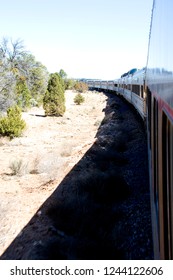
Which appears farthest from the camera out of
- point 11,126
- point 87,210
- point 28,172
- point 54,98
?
point 54,98

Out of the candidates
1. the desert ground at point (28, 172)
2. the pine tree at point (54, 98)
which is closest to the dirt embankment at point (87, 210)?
the desert ground at point (28, 172)

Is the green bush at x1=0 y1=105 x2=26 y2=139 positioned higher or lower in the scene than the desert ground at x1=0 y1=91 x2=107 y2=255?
higher

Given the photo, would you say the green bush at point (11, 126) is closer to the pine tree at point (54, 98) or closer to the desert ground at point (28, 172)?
the desert ground at point (28, 172)

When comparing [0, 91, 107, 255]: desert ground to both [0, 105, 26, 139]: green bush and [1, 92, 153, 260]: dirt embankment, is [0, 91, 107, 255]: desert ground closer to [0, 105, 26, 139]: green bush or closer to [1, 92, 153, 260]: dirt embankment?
[1, 92, 153, 260]: dirt embankment

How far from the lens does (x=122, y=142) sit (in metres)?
14.2

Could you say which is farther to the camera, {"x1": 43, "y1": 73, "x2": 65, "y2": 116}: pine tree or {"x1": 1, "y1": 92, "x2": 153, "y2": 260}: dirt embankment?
{"x1": 43, "y1": 73, "x2": 65, "y2": 116}: pine tree

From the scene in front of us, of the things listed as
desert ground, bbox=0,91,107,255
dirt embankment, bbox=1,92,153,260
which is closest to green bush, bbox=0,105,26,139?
desert ground, bbox=0,91,107,255

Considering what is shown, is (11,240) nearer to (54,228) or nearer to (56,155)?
(54,228)

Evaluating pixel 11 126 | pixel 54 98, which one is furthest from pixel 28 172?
pixel 54 98

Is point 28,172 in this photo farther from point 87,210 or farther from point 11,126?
point 11,126

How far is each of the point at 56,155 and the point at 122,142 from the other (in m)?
2.75

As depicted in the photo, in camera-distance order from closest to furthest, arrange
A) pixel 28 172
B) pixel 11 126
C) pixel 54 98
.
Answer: pixel 28 172
pixel 11 126
pixel 54 98

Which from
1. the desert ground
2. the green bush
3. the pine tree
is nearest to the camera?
the desert ground

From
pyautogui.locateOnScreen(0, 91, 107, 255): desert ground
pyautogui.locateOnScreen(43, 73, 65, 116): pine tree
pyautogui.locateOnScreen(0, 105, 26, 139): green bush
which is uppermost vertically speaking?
pyautogui.locateOnScreen(43, 73, 65, 116): pine tree
